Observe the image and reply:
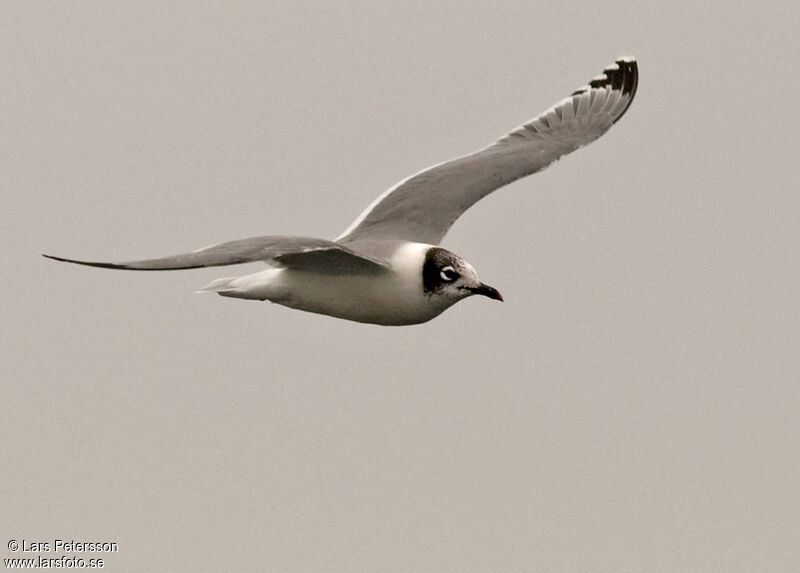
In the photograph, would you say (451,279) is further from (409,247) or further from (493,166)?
(493,166)

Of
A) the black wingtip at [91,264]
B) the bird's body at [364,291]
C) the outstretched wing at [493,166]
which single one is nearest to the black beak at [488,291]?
the bird's body at [364,291]

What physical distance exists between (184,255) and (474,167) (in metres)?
4.05

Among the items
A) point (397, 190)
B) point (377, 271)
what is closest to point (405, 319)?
point (377, 271)

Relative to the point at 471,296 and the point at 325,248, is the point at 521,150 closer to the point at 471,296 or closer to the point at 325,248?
the point at 471,296

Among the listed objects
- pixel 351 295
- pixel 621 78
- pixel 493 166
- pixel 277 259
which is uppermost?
pixel 621 78

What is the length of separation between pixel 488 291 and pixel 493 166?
2.36 m

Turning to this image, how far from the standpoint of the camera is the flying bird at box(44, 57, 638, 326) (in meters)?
9.63

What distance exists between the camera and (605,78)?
13.3 meters

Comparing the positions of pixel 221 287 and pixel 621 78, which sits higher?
pixel 621 78

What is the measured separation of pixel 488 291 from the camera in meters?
10.3

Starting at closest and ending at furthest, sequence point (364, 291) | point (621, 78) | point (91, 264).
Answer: point (91, 264)
point (364, 291)
point (621, 78)

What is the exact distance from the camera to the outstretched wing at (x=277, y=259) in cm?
875

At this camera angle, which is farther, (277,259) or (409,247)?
(409,247)

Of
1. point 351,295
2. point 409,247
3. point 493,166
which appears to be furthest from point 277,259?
point 493,166
